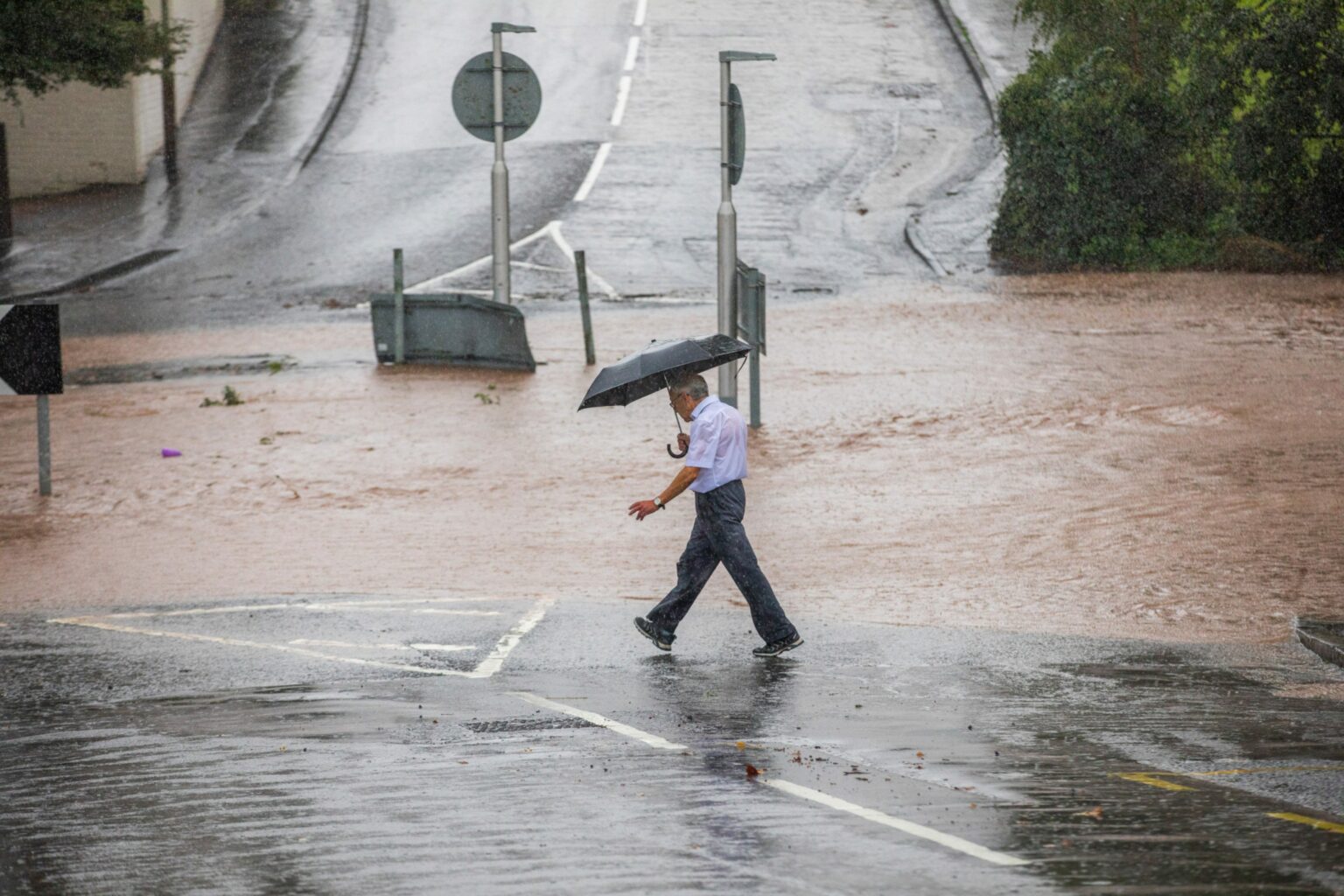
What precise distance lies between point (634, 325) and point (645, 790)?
55.5ft

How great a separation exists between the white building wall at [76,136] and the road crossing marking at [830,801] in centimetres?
3016

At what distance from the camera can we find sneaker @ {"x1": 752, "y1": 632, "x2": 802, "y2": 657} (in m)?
9.53

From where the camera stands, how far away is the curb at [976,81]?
28781 mm

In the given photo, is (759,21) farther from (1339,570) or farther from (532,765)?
(532,765)

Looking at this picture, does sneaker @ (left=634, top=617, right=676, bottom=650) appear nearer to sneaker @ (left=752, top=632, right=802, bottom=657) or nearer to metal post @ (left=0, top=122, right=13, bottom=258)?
sneaker @ (left=752, top=632, right=802, bottom=657)

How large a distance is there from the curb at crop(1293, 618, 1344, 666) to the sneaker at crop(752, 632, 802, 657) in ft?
8.80

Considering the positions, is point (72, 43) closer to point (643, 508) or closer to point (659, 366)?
point (659, 366)

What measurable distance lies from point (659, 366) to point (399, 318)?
11.6 m

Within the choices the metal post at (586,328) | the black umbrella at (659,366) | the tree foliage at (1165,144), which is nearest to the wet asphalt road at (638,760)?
the black umbrella at (659,366)

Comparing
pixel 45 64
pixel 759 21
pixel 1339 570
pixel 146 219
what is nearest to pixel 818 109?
pixel 759 21

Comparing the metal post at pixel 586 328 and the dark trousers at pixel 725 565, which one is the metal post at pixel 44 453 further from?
the dark trousers at pixel 725 565

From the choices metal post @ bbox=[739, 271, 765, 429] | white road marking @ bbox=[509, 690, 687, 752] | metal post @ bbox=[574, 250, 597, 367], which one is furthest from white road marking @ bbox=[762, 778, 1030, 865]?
metal post @ bbox=[574, 250, 597, 367]

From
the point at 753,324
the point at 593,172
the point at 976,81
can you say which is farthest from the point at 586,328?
the point at 976,81

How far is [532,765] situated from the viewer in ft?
24.0
